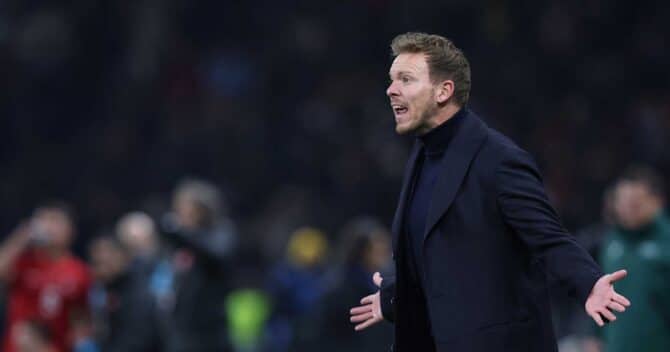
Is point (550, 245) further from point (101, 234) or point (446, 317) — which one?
point (101, 234)

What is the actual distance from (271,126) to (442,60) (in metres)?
10.8

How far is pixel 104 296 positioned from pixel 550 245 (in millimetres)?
6673

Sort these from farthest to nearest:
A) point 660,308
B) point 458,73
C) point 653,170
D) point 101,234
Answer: point 101,234, point 653,170, point 660,308, point 458,73

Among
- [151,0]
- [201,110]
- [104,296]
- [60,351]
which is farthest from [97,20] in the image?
[60,351]

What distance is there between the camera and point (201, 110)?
16203 millimetres

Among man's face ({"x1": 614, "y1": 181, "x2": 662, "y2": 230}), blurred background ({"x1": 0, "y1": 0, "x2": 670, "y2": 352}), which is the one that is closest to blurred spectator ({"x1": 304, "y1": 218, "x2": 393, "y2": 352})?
blurred background ({"x1": 0, "y1": 0, "x2": 670, "y2": 352})

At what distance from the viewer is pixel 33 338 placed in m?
9.25

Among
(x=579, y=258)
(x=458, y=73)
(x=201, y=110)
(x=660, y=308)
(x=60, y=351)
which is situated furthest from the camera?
(x=201, y=110)

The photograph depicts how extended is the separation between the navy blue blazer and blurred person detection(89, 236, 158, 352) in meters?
5.66

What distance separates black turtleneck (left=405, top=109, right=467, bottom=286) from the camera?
487 cm

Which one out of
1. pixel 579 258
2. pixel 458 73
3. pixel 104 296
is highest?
pixel 104 296

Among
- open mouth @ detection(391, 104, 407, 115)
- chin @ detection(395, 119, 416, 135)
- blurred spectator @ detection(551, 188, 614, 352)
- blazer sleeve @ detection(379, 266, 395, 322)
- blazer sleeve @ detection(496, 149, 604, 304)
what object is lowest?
blazer sleeve @ detection(496, 149, 604, 304)

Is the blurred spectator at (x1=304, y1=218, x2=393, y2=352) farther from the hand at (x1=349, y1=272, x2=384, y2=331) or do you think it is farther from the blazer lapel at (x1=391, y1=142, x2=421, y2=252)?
the blazer lapel at (x1=391, y1=142, x2=421, y2=252)

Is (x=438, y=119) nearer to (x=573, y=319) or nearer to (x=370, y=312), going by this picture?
(x=370, y=312)
